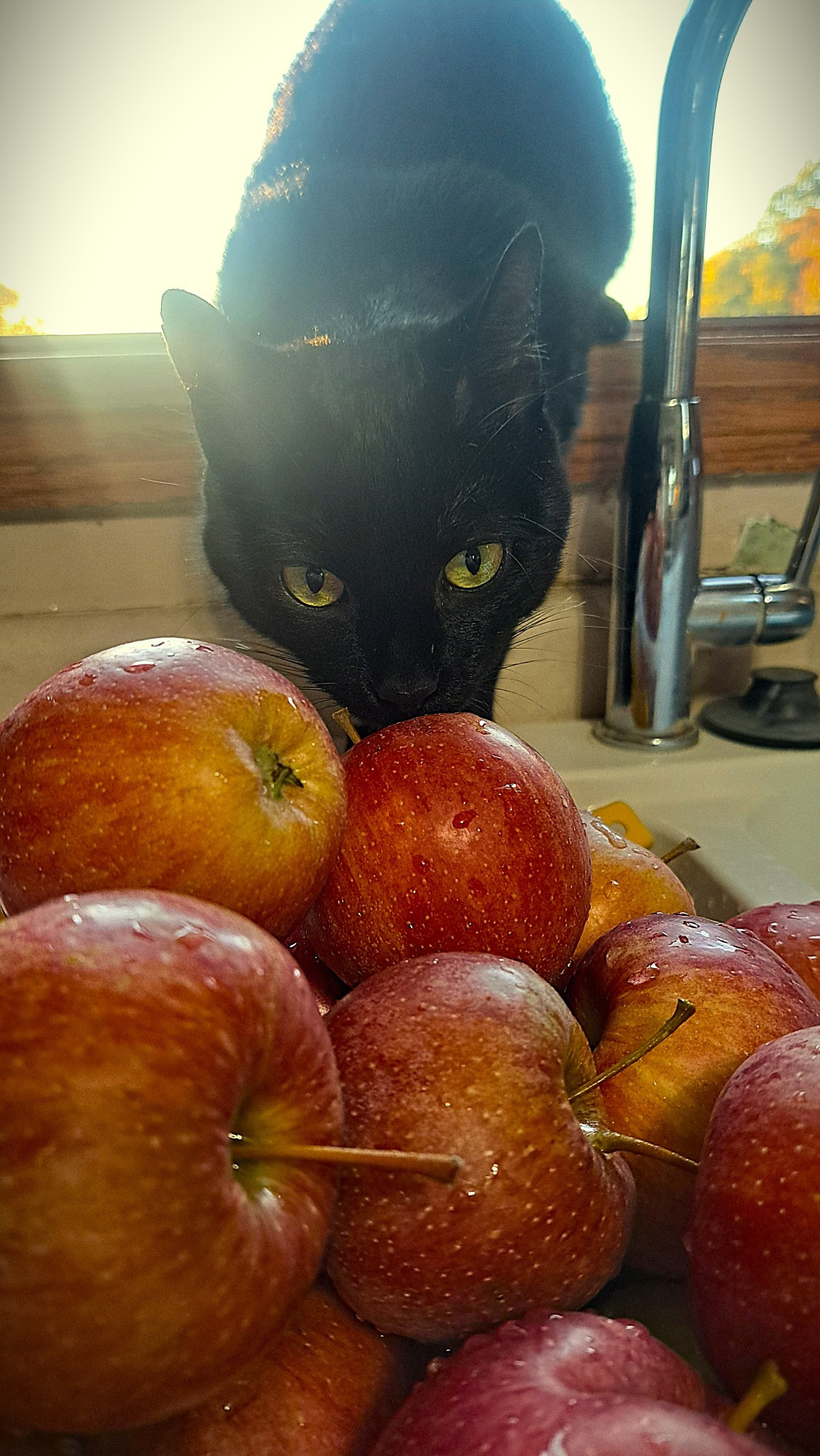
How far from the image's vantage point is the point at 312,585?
3.13 ft

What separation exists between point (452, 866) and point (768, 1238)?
17 cm

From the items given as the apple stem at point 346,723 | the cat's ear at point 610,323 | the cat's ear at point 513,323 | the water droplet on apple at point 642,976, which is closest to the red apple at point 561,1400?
the water droplet on apple at point 642,976

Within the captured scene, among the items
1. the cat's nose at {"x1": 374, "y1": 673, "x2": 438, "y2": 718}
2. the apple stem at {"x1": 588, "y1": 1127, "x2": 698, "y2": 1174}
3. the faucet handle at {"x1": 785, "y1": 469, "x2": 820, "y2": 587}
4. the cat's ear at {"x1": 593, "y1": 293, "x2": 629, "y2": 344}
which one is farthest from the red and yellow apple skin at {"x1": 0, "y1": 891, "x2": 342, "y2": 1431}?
the cat's ear at {"x1": 593, "y1": 293, "x2": 629, "y2": 344}

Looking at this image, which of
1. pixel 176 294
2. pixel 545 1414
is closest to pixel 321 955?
pixel 545 1414

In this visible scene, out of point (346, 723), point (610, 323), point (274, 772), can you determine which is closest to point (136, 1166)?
point (274, 772)

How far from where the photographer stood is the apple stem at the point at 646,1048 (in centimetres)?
33

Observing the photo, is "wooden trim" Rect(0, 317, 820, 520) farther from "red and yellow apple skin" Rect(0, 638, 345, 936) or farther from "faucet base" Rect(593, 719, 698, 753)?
"red and yellow apple skin" Rect(0, 638, 345, 936)

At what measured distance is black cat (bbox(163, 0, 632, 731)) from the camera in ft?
2.98

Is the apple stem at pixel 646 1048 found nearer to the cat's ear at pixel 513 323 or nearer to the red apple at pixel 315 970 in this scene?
the red apple at pixel 315 970

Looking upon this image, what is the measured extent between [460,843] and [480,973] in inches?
2.9

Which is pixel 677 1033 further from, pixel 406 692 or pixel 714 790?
pixel 714 790

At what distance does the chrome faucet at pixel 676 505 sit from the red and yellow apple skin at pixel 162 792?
0.76m

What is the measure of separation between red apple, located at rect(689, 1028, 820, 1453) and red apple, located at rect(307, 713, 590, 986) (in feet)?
0.35

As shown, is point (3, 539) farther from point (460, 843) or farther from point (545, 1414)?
point (545, 1414)
